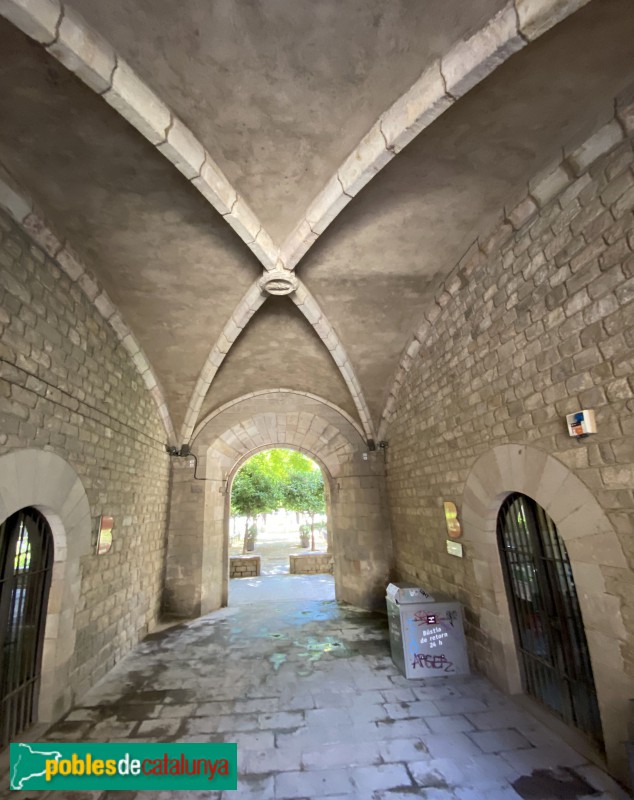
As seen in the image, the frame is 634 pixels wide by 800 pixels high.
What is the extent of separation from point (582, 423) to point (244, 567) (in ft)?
32.6

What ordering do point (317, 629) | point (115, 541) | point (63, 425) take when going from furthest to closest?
point (317, 629), point (115, 541), point (63, 425)

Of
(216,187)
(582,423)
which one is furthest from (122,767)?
(216,187)

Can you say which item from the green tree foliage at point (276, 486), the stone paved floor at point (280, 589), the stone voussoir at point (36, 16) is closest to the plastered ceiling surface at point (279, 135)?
the stone voussoir at point (36, 16)

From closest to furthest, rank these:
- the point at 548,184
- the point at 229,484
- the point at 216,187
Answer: the point at 548,184 → the point at 216,187 → the point at 229,484

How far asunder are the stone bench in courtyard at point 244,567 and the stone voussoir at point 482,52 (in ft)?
35.2

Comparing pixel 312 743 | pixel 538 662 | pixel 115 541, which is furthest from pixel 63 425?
pixel 538 662

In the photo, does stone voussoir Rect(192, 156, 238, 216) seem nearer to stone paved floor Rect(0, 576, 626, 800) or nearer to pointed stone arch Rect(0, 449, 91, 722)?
pointed stone arch Rect(0, 449, 91, 722)

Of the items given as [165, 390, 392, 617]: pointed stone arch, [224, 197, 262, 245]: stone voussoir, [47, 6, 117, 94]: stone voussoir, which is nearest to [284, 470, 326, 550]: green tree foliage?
[165, 390, 392, 617]: pointed stone arch

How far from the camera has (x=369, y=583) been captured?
6.48 metres

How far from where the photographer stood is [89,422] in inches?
154

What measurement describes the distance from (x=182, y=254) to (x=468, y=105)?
10.0ft

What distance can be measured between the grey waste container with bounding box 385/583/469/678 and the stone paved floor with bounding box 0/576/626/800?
0.11m

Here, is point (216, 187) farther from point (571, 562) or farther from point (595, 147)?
point (571, 562)

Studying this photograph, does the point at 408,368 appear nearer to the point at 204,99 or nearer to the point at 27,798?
the point at 204,99
